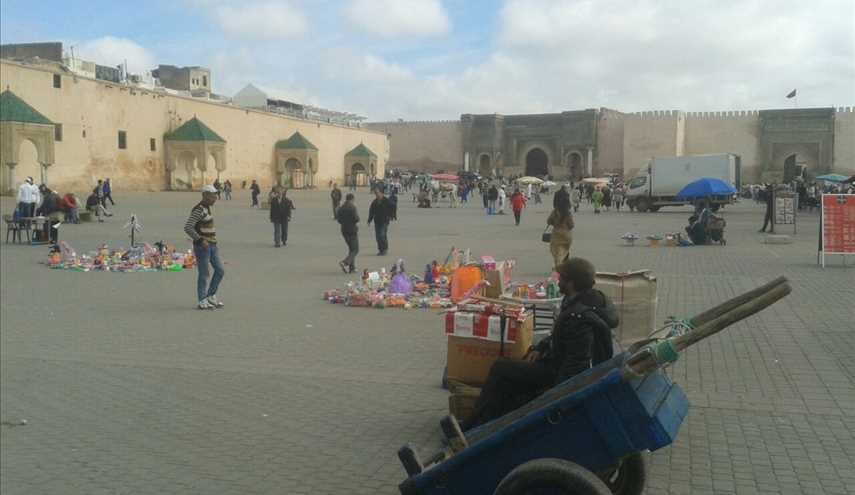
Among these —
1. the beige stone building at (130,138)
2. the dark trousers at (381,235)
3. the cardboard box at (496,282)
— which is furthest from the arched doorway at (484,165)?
the cardboard box at (496,282)

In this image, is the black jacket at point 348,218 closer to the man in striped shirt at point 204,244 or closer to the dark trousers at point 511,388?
the man in striped shirt at point 204,244

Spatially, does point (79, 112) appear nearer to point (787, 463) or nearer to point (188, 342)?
point (188, 342)

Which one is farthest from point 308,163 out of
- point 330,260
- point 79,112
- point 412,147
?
point 330,260

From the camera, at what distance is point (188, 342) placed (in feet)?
28.2

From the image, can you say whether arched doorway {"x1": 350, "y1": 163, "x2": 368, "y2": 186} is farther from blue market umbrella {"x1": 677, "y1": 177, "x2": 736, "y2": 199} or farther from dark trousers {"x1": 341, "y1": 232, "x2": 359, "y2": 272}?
dark trousers {"x1": 341, "y1": 232, "x2": 359, "y2": 272}

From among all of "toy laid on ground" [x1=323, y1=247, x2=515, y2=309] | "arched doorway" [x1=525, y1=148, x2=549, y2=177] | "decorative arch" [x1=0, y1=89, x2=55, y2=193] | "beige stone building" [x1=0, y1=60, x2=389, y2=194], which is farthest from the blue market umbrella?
"arched doorway" [x1=525, y1=148, x2=549, y2=177]

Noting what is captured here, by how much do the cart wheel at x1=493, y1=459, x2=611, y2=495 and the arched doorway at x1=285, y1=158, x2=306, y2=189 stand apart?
5827cm

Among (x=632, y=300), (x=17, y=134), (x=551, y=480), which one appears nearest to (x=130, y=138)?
(x=17, y=134)

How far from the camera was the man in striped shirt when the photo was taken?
1042cm

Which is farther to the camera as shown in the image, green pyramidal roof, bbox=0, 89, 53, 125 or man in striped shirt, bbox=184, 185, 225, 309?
green pyramidal roof, bbox=0, 89, 53, 125

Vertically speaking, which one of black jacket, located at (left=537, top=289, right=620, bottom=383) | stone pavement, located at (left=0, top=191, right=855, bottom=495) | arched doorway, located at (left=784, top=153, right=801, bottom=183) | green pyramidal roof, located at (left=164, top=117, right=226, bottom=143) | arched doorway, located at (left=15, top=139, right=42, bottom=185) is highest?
green pyramidal roof, located at (left=164, top=117, right=226, bottom=143)

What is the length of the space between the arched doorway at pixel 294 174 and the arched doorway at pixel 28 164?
2521 cm

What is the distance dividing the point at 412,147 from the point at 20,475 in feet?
268

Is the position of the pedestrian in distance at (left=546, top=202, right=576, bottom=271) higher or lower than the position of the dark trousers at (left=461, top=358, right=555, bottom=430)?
higher
